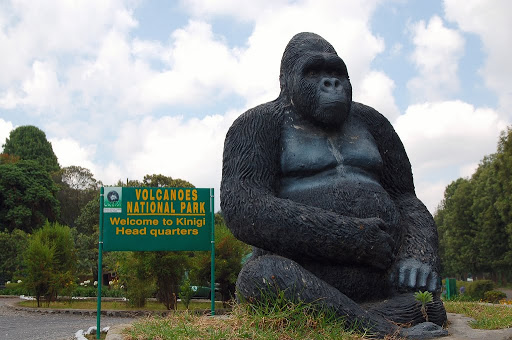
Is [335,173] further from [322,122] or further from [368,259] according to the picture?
[368,259]

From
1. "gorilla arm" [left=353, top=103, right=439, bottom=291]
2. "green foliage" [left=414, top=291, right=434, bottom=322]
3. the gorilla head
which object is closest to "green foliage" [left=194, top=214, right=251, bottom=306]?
"gorilla arm" [left=353, top=103, right=439, bottom=291]

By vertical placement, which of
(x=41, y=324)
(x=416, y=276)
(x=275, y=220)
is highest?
(x=275, y=220)

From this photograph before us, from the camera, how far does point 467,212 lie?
3031 cm

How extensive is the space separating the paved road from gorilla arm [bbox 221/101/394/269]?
540 cm

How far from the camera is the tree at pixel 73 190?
1501 inches

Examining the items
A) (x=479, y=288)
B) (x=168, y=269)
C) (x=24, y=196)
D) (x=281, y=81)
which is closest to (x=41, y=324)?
(x=168, y=269)

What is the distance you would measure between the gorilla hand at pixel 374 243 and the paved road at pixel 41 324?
580 centimetres

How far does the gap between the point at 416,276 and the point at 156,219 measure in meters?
4.93

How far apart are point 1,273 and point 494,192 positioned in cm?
2534

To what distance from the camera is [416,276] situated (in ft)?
10.5

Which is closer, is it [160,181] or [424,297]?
[424,297]

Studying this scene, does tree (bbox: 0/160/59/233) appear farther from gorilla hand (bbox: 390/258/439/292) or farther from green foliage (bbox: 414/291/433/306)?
green foliage (bbox: 414/291/433/306)

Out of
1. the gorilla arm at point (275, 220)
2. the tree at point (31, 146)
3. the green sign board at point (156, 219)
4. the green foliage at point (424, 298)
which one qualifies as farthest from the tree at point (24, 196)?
the green foliage at point (424, 298)

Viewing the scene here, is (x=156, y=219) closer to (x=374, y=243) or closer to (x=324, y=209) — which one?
(x=324, y=209)
